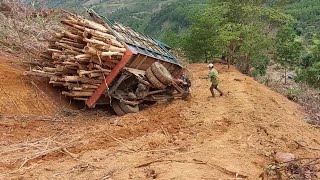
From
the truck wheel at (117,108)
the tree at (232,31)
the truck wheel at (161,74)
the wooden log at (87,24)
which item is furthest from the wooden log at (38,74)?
the tree at (232,31)

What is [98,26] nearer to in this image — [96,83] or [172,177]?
[96,83]

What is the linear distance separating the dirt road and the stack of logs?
0.75 metres

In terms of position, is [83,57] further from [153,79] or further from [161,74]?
[161,74]

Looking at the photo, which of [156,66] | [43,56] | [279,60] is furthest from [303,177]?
[279,60]

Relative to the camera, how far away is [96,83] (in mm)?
10422

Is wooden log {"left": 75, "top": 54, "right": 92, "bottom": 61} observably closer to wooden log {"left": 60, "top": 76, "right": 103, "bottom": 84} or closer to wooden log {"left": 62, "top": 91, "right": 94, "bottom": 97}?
wooden log {"left": 60, "top": 76, "right": 103, "bottom": 84}

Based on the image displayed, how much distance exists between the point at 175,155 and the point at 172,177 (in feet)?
4.11

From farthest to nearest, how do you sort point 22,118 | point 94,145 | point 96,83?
point 96,83
point 22,118
point 94,145

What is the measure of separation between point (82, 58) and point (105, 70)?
0.58 meters

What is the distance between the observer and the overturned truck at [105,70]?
10195mm

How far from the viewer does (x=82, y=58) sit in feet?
33.3

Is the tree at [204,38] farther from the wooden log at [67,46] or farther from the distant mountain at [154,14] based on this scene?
the distant mountain at [154,14]

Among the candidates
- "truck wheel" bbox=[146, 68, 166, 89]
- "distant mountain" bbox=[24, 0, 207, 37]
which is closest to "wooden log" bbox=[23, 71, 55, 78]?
"truck wheel" bbox=[146, 68, 166, 89]

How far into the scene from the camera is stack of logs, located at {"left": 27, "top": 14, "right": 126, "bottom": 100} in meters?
10.1
